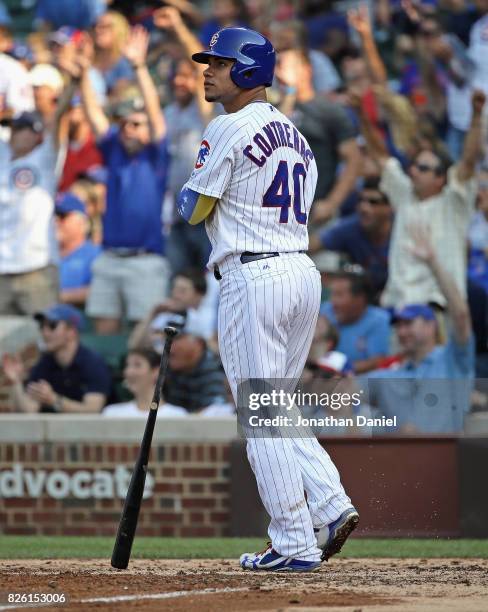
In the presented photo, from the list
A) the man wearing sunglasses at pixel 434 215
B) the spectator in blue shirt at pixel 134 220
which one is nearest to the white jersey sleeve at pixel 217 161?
the man wearing sunglasses at pixel 434 215

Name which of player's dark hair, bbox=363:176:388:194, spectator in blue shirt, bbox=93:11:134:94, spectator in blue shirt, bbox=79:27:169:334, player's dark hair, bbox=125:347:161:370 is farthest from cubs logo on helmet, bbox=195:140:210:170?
spectator in blue shirt, bbox=93:11:134:94

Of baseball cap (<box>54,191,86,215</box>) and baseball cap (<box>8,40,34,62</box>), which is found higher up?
baseball cap (<box>8,40,34,62</box>)

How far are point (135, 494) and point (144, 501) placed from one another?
303cm

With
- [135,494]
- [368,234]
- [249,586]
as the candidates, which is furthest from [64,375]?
[249,586]

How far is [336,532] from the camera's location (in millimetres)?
5832

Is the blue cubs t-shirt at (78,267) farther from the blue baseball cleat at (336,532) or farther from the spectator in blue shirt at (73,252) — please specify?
the blue baseball cleat at (336,532)

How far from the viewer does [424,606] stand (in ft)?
15.9

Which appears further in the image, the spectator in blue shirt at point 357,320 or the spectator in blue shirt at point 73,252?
the spectator in blue shirt at point 73,252

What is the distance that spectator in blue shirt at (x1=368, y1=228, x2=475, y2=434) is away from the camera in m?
8.95

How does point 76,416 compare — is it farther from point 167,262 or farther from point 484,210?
point 484,210

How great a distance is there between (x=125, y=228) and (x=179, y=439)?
276 centimetres

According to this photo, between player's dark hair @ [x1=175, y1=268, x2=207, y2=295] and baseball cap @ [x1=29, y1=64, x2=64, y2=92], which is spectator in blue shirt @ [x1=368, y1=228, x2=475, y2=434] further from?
baseball cap @ [x1=29, y1=64, x2=64, y2=92]

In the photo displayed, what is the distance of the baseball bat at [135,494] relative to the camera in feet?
19.9

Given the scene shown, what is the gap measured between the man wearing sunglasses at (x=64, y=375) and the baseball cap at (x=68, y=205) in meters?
1.80
